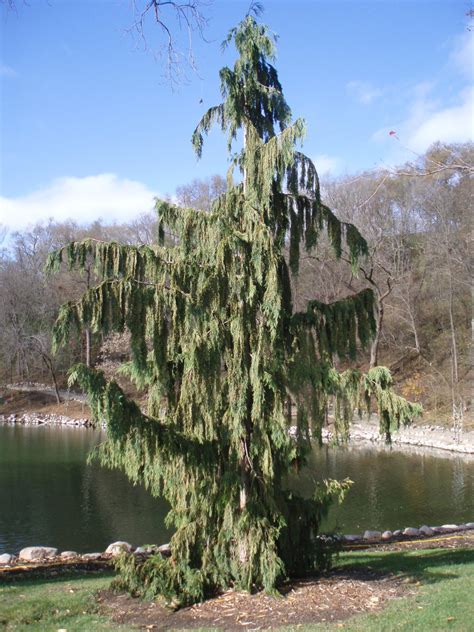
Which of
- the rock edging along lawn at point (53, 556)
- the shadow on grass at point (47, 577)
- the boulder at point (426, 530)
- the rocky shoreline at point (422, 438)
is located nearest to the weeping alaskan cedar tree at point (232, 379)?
the shadow on grass at point (47, 577)

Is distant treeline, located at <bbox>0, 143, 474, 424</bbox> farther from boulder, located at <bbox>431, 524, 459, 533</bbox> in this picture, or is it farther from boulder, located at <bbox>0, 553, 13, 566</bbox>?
boulder, located at <bbox>0, 553, 13, 566</bbox>

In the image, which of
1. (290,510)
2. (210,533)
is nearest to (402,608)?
(290,510)

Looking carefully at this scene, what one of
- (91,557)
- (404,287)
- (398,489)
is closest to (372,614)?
(91,557)

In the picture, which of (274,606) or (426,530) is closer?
(274,606)

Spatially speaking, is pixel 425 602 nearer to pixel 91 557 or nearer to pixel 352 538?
pixel 352 538

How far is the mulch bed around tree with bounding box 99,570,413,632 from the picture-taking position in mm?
4879

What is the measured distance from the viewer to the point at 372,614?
15.9ft

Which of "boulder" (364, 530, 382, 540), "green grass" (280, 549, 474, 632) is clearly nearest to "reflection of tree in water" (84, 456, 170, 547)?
"boulder" (364, 530, 382, 540)

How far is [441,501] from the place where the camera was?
13320 millimetres

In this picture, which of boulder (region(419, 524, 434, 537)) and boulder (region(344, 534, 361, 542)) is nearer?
boulder (region(344, 534, 361, 542))

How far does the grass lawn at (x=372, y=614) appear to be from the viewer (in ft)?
15.1

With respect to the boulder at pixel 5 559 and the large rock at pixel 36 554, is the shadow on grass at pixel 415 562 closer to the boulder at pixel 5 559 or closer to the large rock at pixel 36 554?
the large rock at pixel 36 554

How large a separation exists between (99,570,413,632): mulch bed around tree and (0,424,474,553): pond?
2001 mm

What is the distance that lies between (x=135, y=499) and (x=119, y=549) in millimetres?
4556
